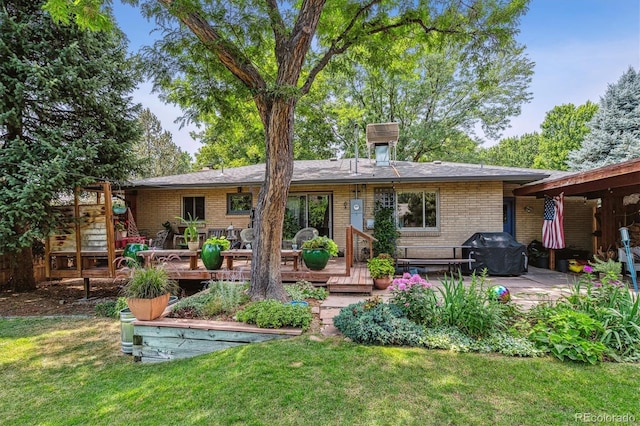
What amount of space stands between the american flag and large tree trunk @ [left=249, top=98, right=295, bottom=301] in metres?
8.12

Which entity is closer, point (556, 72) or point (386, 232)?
point (386, 232)

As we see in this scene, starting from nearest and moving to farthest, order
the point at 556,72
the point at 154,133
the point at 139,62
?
the point at 139,62 < the point at 556,72 < the point at 154,133

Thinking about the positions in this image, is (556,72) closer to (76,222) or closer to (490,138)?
(490,138)

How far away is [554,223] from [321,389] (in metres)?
9.12

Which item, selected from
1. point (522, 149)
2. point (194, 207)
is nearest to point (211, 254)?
point (194, 207)

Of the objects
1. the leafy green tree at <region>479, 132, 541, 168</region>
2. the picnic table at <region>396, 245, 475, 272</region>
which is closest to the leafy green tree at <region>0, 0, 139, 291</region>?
the picnic table at <region>396, 245, 475, 272</region>

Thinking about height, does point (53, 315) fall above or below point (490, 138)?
below

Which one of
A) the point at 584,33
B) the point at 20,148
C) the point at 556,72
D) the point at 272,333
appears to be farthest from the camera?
the point at 556,72

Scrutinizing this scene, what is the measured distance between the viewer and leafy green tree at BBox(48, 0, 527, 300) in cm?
539

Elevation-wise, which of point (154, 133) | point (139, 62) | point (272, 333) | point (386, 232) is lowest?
point (272, 333)

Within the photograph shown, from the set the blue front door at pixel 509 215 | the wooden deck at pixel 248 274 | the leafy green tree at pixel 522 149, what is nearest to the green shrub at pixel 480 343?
the wooden deck at pixel 248 274

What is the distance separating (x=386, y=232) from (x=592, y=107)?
26691 mm

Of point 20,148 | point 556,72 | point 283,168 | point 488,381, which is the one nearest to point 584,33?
point 556,72

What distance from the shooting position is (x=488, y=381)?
3133 mm
